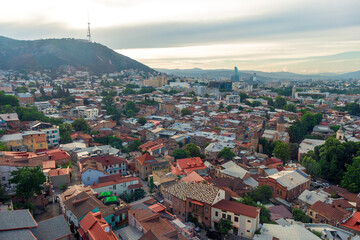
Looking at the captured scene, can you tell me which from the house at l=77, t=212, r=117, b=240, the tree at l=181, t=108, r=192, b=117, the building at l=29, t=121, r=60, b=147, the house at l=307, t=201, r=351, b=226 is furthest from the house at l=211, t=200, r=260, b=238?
the tree at l=181, t=108, r=192, b=117

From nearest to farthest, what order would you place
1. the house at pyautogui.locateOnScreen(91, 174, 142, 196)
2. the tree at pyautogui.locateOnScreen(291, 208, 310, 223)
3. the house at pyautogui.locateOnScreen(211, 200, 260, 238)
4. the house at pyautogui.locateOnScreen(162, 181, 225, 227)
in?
the house at pyautogui.locateOnScreen(211, 200, 260, 238) < the house at pyautogui.locateOnScreen(162, 181, 225, 227) < the tree at pyautogui.locateOnScreen(291, 208, 310, 223) < the house at pyautogui.locateOnScreen(91, 174, 142, 196)

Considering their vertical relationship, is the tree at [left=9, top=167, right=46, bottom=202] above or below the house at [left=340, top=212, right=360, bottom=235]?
above

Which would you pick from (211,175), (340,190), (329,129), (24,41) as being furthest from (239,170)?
(24,41)

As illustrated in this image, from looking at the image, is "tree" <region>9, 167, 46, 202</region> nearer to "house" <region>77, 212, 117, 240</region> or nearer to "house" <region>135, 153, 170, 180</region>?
"house" <region>77, 212, 117, 240</region>

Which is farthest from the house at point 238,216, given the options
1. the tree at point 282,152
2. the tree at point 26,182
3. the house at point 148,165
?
the tree at point 282,152

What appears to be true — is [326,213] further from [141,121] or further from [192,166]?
[141,121]

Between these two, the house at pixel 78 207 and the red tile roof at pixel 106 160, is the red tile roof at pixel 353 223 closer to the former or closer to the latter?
the house at pixel 78 207

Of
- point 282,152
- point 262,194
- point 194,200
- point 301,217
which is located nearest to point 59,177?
point 194,200
